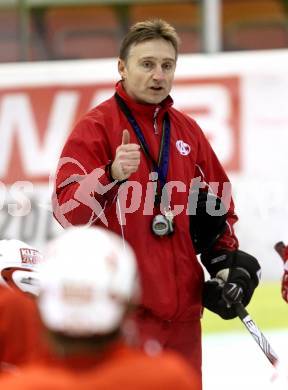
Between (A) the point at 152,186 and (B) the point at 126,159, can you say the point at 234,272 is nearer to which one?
(A) the point at 152,186

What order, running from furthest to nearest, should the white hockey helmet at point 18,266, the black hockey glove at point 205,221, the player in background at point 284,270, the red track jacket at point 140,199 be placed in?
the player in background at point 284,270 < the black hockey glove at point 205,221 < the red track jacket at point 140,199 < the white hockey helmet at point 18,266

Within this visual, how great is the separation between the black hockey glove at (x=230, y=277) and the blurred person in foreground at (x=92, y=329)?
5.61ft

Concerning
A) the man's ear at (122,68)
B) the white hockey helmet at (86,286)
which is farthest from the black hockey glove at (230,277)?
the white hockey helmet at (86,286)

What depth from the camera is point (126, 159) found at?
131 inches

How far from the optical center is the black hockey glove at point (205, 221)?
3680 millimetres

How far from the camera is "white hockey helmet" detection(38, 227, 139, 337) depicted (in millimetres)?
1875

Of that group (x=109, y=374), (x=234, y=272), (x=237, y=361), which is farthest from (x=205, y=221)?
(x=109, y=374)

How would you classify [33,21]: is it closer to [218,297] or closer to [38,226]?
[38,226]

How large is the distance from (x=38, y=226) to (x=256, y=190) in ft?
3.99

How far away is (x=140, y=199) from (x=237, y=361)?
1929 millimetres

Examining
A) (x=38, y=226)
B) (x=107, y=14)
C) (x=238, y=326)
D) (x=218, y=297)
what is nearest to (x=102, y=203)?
(x=218, y=297)

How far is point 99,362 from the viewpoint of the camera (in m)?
1.88

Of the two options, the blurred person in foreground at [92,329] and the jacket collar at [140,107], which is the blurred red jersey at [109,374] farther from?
the jacket collar at [140,107]

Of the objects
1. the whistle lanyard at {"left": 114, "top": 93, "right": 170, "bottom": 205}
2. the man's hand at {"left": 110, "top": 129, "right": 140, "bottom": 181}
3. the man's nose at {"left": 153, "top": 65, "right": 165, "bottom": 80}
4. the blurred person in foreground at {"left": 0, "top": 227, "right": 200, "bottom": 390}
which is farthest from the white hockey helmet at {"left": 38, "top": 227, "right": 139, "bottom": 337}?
the man's nose at {"left": 153, "top": 65, "right": 165, "bottom": 80}
